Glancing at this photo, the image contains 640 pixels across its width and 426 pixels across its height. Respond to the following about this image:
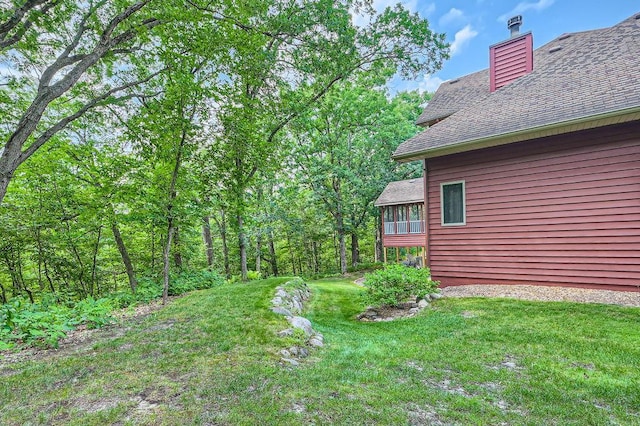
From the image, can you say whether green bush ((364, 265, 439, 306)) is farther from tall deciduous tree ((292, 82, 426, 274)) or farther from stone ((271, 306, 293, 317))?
tall deciduous tree ((292, 82, 426, 274))

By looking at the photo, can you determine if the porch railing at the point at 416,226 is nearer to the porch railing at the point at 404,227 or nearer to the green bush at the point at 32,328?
the porch railing at the point at 404,227

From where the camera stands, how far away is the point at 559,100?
19.8 ft

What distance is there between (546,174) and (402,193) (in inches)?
406

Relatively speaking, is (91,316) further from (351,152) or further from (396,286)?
(351,152)

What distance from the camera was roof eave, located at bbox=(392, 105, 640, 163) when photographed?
511 cm

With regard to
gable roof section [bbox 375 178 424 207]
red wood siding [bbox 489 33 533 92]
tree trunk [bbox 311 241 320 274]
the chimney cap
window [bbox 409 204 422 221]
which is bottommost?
A: tree trunk [bbox 311 241 320 274]

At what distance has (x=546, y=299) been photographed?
217 inches

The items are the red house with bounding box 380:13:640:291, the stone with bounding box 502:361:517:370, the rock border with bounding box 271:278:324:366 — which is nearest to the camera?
the stone with bounding box 502:361:517:370

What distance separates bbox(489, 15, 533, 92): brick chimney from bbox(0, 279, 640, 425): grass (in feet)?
21.4

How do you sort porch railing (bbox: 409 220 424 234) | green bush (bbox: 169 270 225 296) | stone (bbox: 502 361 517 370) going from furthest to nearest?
porch railing (bbox: 409 220 424 234) < green bush (bbox: 169 270 225 296) < stone (bbox: 502 361 517 370)

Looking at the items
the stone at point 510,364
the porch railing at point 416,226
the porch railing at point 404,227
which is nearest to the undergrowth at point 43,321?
the stone at point 510,364

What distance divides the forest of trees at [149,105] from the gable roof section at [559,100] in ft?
7.44

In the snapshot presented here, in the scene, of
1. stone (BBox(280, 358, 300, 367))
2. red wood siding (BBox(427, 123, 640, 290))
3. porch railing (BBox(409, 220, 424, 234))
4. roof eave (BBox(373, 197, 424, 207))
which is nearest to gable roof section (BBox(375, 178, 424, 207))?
roof eave (BBox(373, 197, 424, 207))

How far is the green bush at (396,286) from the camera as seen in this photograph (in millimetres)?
6176
